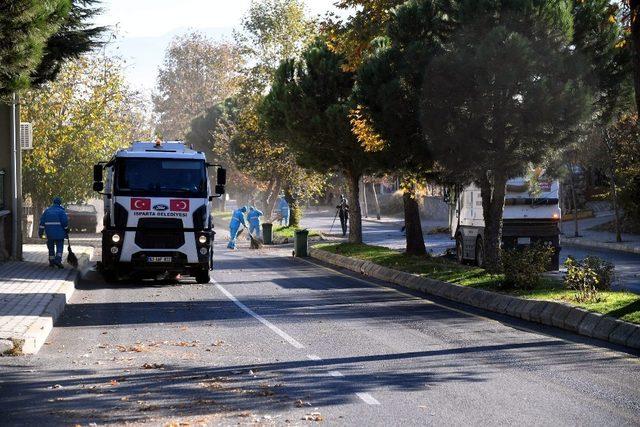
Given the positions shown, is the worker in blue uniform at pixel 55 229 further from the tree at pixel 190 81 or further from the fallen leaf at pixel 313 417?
the tree at pixel 190 81

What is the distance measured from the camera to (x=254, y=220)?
153 ft

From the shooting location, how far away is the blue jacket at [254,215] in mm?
45619

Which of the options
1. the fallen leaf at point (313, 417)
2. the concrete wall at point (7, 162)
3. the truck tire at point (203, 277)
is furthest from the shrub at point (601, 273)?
the concrete wall at point (7, 162)

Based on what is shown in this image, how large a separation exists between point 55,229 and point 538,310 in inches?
534

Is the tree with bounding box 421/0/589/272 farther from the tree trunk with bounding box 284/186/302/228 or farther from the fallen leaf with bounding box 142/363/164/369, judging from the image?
the tree trunk with bounding box 284/186/302/228

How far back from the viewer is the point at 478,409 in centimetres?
953

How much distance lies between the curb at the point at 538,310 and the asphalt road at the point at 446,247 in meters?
3.30

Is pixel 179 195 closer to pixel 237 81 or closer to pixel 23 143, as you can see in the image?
pixel 23 143

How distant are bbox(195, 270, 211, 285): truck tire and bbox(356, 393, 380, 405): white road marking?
15.5 metres

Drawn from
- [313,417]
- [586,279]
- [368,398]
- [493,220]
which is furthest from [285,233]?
[313,417]

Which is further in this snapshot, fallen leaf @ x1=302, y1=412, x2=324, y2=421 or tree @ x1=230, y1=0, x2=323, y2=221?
tree @ x1=230, y1=0, x2=323, y2=221

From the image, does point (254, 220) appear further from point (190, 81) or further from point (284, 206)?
point (190, 81)

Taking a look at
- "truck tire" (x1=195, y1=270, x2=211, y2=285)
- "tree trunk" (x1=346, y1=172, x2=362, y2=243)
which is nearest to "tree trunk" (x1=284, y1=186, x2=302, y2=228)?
"tree trunk" (x1=346, y1=172, x2=362, y2=243)

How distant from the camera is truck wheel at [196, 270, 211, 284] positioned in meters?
25.5
